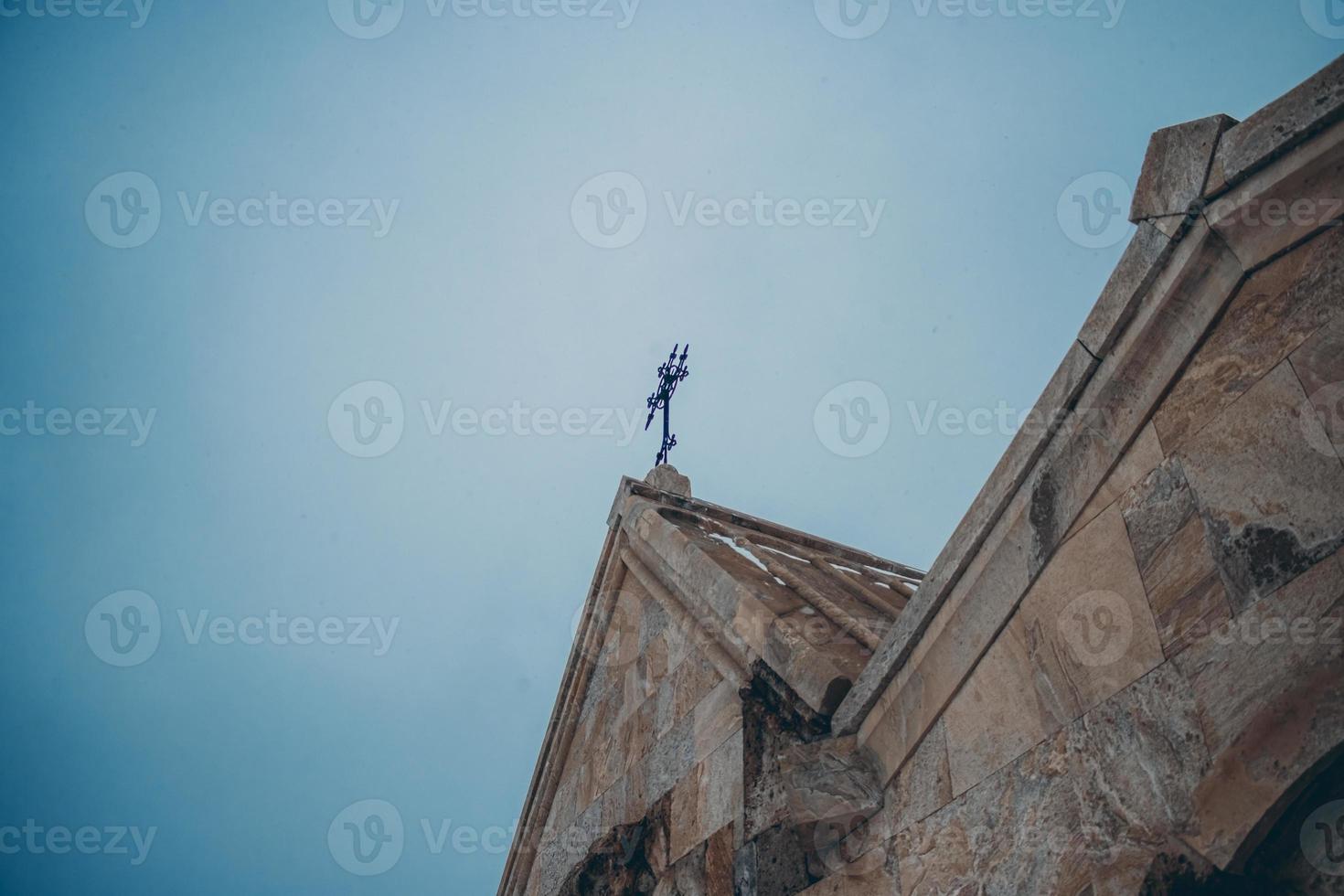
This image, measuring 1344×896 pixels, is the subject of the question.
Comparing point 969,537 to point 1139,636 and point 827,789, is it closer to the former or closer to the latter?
point 1139,636

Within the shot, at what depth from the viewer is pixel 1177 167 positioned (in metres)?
3.23

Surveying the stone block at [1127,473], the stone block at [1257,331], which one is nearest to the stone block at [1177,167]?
the stone block at [1257,331]

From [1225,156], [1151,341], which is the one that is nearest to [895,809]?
[1151,341]

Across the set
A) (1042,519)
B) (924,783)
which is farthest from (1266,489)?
(924,783)

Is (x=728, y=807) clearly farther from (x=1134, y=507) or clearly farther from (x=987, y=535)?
(x=1134, y=507)

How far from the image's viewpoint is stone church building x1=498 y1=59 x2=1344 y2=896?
8.70 ft

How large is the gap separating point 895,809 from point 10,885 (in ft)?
215

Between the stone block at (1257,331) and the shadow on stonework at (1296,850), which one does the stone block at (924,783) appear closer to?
the shadow on stonework at (1296,850)

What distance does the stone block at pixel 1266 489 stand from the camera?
8.73 ft

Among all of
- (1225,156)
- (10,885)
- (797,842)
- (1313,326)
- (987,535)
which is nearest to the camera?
(1313,326)

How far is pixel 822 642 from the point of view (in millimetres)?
4766

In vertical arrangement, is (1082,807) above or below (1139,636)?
below
